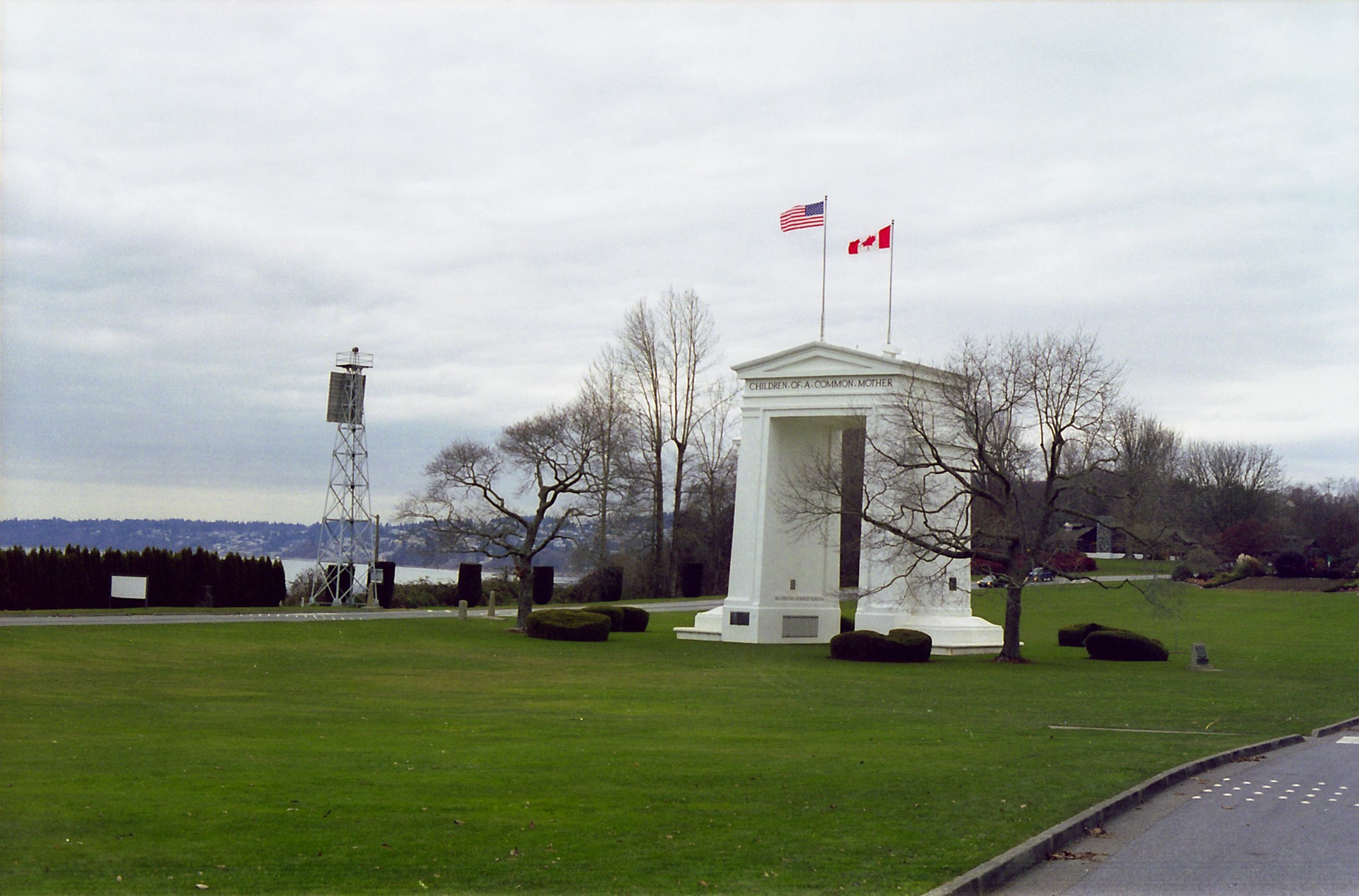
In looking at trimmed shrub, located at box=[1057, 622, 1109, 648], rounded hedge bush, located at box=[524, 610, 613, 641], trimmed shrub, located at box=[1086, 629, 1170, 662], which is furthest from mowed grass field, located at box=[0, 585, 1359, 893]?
trimmed shrub, located at box=[1057, 622, 1109, 648]

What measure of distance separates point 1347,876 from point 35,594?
4479 cm

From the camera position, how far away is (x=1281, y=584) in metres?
→ 69.2

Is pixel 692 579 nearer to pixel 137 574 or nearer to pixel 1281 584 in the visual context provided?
pixel 137 574

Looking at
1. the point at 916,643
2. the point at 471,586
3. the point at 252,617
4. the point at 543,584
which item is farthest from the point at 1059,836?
the point at 543,584

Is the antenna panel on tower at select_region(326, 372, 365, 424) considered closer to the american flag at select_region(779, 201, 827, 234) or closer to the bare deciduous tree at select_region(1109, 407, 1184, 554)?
the american flag at select_region(779, 201, 827, 234)

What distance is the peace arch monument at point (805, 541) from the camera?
4028 cm

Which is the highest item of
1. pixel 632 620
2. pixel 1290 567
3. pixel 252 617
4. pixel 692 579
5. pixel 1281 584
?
pixel 1290 567

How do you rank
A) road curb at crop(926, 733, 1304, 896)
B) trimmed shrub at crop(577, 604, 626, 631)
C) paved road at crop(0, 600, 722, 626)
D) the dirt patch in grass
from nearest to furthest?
1. road curb at crop(926, 733, 1304, 896)
2. paved road at crop(0, 600, 722, 626)
3. trimmed shrub at crop(577, 604, 626, 631)
4. the dirt patch in grass

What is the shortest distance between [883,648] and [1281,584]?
4465 cm

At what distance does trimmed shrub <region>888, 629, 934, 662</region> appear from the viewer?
34438 mm

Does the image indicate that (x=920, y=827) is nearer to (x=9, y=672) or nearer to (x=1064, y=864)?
(x=1064, y=864)

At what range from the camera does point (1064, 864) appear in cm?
980

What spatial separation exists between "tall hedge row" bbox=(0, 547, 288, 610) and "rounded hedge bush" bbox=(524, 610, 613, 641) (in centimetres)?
1754

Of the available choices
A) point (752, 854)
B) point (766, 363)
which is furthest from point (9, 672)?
point (766, 363)
